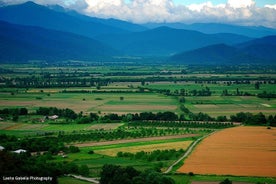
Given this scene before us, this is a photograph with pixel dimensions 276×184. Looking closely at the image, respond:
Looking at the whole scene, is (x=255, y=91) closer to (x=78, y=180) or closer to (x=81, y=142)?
(x=81, y=142)

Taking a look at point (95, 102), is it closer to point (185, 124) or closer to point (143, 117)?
point (143, 117)

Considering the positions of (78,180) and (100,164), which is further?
(100,164)

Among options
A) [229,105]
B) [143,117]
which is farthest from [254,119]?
[229,105]

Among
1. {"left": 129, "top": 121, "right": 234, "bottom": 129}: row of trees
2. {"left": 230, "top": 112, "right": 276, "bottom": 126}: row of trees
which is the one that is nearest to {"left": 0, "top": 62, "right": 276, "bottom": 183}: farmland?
{"left": 129, "top": 121, "right": 234, "bottom": 129}: row of trees

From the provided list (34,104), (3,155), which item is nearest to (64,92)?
(34,104)

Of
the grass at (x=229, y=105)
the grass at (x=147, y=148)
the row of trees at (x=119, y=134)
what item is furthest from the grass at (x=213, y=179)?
the grass at (x=229, y=105)

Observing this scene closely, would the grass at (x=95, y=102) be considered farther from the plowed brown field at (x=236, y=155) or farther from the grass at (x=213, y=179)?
the grass at (x=213, y=179)

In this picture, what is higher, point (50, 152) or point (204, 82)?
point (204, 82)
